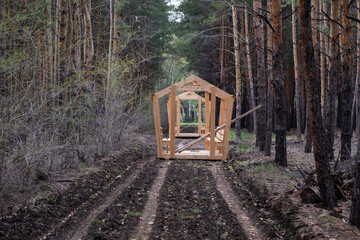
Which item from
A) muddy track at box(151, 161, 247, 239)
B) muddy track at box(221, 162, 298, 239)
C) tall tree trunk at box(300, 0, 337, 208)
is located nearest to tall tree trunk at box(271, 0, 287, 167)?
muddy track at box(221, 162, 298, 239)

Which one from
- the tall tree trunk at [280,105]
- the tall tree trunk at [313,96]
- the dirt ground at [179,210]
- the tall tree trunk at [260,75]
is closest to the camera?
the dirt ground at [179,210]

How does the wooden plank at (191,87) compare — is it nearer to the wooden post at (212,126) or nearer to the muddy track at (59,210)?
the wooden post at (212,126)

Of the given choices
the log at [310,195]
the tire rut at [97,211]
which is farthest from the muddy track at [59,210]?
the log at [310,195]

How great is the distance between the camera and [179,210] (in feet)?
19.9

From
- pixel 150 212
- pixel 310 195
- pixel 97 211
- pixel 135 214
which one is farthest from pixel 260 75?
pixel 97 211

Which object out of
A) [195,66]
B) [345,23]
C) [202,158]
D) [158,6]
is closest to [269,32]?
[345,23]

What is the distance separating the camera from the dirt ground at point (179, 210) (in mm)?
4766

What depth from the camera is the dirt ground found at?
4.77 metres

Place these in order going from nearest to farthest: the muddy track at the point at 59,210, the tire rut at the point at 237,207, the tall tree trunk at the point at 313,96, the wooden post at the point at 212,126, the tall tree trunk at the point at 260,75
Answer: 1. the muddy track at the point at 59,210
2. the tall tree trunk at the point at 313,96
3. the tire rut at the point at 237,207
4. the wooden post at the point at 212,126
5. the tall tree trunk at the point at 260,75

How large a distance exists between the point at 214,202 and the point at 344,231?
274 centimetres

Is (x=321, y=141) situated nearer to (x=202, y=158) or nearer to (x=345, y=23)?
(x=345, y=23)

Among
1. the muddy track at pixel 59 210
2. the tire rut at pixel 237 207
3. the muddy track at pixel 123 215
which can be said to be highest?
the muddy track at pixel 59 210

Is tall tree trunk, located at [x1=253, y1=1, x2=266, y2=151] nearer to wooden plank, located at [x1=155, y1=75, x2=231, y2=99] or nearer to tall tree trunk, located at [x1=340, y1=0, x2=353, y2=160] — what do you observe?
wooden plank, located at [x1=155, y1=75, x2=231, y2=99]

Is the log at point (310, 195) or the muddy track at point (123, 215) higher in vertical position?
the log at point (310, 195)
